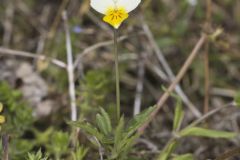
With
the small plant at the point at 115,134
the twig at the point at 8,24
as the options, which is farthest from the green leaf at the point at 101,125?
the twig at the point at 8,24

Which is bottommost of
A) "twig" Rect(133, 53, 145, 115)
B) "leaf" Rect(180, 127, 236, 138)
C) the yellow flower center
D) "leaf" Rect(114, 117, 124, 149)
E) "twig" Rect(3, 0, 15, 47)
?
"leaf" Rect(180, 127, 236, 138)

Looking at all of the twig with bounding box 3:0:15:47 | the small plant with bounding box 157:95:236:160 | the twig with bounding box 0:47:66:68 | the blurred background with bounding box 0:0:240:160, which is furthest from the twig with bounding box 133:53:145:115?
the twig with bounding box 3:0:15:47

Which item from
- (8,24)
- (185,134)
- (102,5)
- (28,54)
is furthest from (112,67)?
(102,5)

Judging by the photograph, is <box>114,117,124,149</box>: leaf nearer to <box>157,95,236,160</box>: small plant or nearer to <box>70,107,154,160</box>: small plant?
<box>70,107,154,160</box>: small plant

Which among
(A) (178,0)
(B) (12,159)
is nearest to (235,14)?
(A) (178,0)

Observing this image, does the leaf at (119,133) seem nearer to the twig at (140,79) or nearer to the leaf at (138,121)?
the leaf at (138,121)

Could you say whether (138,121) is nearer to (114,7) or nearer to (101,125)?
(101,125)

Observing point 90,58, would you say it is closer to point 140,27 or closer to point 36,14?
point 140,27
